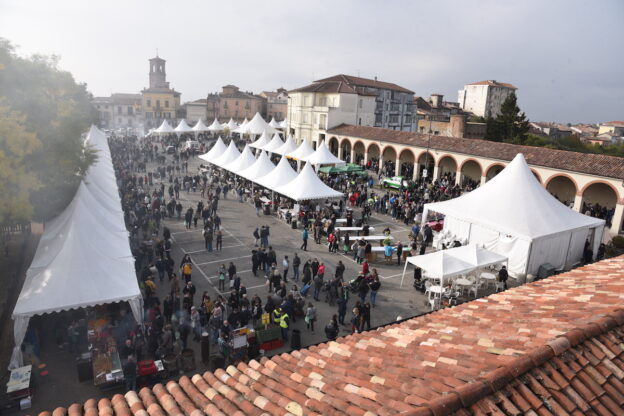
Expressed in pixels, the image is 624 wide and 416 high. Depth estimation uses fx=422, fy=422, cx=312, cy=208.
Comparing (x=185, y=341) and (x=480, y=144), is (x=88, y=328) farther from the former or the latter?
(x=480, y=144)

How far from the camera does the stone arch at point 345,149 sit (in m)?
40.7

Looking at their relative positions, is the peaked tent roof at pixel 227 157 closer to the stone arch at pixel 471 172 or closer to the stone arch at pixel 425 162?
the stone arch at pixel 425 162

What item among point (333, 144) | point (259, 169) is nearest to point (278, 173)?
point (259, 169)

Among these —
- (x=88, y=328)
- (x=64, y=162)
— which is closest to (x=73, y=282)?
(x=88, y=328)

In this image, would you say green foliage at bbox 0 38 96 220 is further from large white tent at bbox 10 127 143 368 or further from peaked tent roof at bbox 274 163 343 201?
peaked tent roof at bbox 274 163 343 201

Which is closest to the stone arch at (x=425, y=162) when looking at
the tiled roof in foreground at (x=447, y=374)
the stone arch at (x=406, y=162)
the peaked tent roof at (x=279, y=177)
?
the stone arch at (x=406, y=162)

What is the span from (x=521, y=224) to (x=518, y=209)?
0.67 m

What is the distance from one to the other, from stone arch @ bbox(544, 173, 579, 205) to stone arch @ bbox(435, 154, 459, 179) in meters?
6.58

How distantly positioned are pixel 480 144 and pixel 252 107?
51.8 meters

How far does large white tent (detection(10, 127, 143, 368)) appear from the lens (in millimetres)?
8859

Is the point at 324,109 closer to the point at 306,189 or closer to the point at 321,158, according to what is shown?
the point at 321,158

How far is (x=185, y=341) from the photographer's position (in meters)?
9.67

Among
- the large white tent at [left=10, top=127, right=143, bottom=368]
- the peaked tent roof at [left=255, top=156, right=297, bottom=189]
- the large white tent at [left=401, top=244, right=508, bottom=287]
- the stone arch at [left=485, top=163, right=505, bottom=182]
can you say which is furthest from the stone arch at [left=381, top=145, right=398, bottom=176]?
the large white tent at [left=10, top=127, right=143, bottom=368]

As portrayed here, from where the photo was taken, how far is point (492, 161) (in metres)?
27.2
